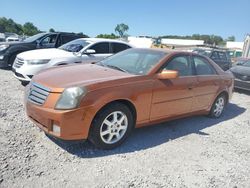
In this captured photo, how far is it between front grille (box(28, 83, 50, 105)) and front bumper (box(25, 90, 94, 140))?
81mm

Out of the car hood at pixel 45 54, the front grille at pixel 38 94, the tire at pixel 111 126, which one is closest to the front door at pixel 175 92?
the tire at pixel 111 126

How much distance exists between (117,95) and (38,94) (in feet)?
3.61

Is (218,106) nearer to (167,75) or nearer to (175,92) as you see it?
(175,92)

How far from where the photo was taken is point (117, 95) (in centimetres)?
364

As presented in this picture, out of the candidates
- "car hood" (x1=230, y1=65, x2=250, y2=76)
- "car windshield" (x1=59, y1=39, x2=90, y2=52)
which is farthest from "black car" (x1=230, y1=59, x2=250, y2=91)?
"car windshield" (x1=59, y1=39, x2=90, y2=52)

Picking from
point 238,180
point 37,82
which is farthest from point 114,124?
point 238,180

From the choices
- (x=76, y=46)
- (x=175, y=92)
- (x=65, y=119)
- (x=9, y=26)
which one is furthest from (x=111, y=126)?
(x=9, y=26)

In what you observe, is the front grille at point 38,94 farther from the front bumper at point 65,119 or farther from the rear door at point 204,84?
the rear door at point 204,84

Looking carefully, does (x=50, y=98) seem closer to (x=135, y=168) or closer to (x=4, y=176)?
(x=4, y=176)

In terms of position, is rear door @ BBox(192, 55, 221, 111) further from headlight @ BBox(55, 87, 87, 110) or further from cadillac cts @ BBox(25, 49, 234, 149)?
headlight @ BBox(55, 87, 87, 110)

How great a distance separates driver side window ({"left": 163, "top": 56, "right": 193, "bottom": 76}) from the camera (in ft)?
15.1

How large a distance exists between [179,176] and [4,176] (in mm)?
2105

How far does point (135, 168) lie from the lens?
3.42 m

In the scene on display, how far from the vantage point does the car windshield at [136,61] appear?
14.3ft
